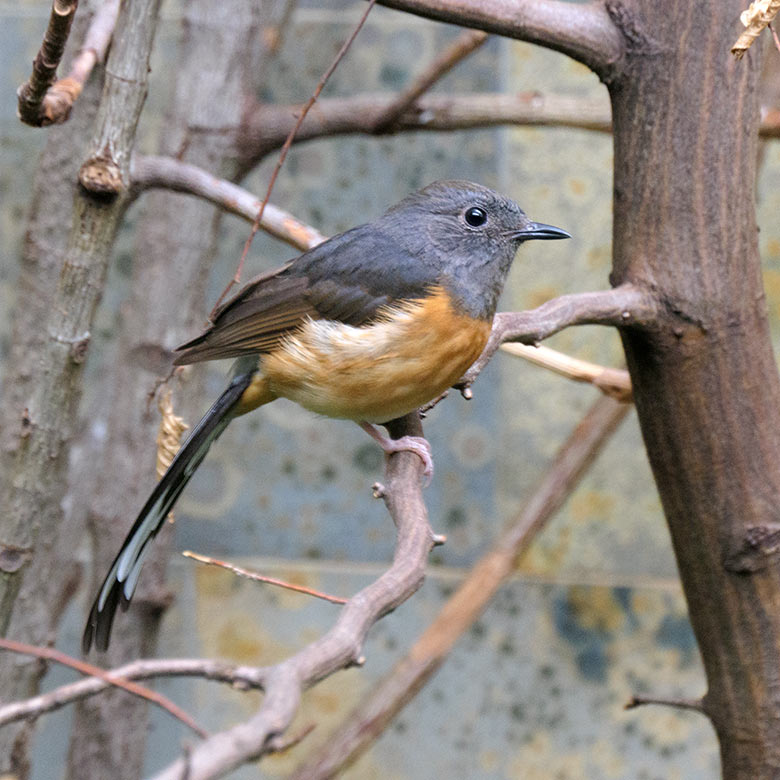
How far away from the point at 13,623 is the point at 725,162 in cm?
159

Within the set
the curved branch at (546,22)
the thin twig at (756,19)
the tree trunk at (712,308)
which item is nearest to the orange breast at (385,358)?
the tree trunk at (712,308)

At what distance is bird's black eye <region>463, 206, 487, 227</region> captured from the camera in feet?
6.29

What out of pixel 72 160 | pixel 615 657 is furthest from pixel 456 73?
pixel 615 657

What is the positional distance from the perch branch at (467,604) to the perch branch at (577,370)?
1.61 feet

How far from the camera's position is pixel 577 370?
6.25ft

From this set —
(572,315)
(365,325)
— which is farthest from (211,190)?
(572,315)

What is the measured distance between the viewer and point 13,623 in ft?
6.72

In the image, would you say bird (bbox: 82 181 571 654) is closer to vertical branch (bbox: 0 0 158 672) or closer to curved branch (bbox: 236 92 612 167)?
vertical branch (bbox: 0 0 158 672)

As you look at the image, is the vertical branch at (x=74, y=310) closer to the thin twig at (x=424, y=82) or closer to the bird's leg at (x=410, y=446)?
the bird's leg at (x=410, y=446)

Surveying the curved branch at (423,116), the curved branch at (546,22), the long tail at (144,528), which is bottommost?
the long tail at (144,528)

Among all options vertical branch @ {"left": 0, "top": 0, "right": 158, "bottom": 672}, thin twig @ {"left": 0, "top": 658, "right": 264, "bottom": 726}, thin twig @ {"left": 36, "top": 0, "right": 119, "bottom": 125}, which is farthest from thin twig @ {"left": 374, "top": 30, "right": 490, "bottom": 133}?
thin twig @ {"left": 0, "top": 658, "right": 264, "bottom": 726}

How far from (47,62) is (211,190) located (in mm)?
497

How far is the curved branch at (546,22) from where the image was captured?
5.16 ft

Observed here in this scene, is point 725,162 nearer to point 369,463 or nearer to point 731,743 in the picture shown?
point 731,743
